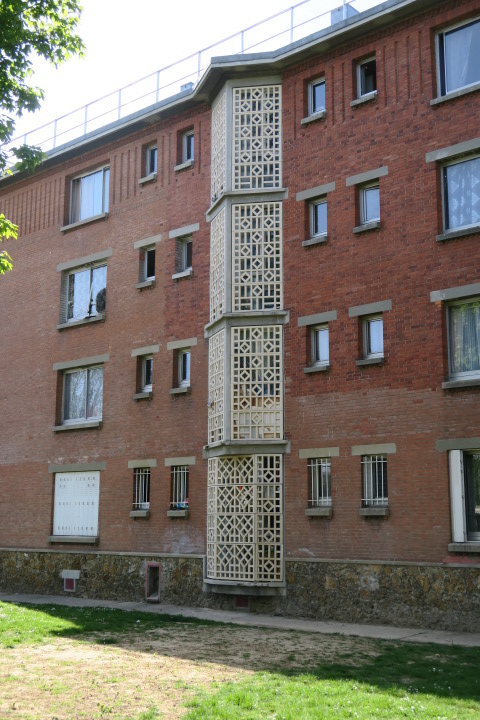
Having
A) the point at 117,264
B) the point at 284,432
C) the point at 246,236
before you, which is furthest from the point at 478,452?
the point at 117,264

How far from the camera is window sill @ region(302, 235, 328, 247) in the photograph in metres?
20.7

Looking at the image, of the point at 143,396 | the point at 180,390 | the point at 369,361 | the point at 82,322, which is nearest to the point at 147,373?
the point at 143,396

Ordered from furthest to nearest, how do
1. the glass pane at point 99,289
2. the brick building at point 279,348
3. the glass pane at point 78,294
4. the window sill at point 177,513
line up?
the glass pane at point 78,294
the glass pane at point 99,289
the window sill at point 177,513
the brick building at point 279,348

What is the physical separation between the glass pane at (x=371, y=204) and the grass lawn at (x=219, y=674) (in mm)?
9743

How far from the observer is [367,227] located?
19891 mm

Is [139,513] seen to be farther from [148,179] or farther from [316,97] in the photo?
[316,97]

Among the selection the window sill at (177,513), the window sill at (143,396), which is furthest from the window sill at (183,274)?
the window sill at (177,513)

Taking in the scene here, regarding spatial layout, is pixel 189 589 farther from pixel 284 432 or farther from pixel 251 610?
pixel 284 432

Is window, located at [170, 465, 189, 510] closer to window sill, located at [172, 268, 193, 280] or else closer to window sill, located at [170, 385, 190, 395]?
window sill, located at [170, 385, 190, 395]

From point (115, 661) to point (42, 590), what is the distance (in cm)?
1348

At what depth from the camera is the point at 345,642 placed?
15.1 metres

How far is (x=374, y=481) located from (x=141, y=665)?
316 inches

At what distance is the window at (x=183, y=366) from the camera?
2378 centimetres

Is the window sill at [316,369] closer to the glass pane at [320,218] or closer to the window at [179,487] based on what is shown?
the glass pane at [320,218]
